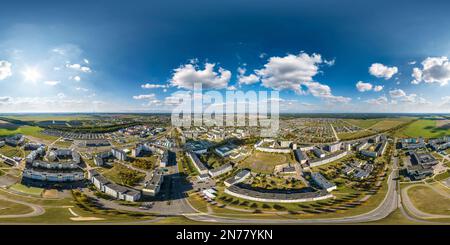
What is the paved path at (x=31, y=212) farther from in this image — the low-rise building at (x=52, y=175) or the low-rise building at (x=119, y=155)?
the low-rise building at (x=119, y=155)

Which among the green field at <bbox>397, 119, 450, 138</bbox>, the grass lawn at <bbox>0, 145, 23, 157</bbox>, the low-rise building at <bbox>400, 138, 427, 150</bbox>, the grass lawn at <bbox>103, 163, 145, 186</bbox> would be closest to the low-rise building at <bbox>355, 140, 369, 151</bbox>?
the low-rise building at <bbox>400, 138, 427, 150</bbox>

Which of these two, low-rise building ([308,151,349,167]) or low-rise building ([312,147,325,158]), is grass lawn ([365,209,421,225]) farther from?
low-rise building ([312,147,325,158])

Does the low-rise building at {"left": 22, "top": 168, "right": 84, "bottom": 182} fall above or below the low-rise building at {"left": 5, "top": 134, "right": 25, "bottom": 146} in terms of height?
below

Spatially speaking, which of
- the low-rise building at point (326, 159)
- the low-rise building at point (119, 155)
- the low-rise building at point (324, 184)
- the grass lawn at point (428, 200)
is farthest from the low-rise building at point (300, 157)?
the low-rise building at point (119, 155)

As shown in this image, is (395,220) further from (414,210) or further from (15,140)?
(15,140)
